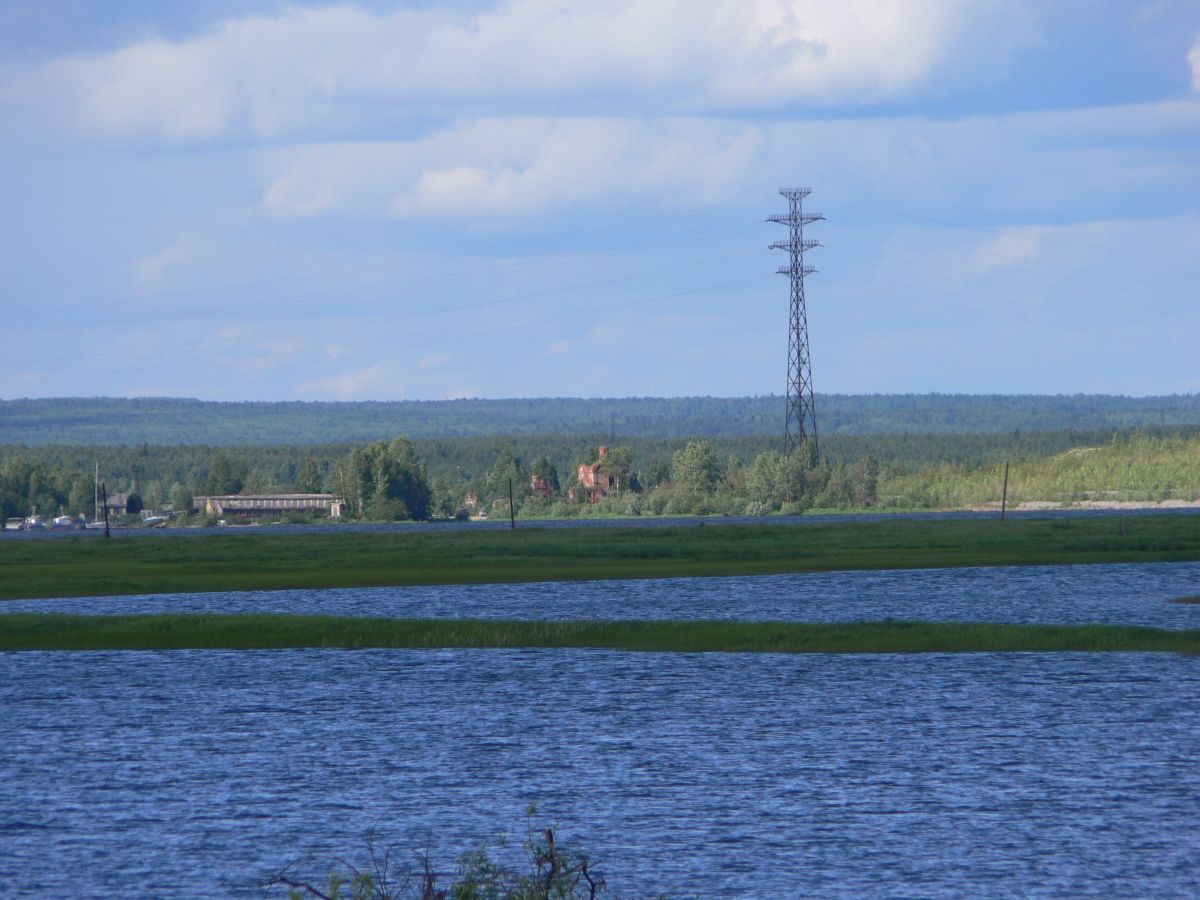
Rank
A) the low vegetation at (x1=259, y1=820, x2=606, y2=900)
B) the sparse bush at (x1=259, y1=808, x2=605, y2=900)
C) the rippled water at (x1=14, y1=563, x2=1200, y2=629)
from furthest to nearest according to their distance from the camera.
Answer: the rippled water at (x1=14, y1=563, x2=1200, y2=629) < the low vegetation at (x1=259, y1=820, x2=606, y2=900) < the sparse bush at (x1=259, y1=808, x2=605, y2=900)

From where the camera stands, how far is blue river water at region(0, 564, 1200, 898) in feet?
93.8

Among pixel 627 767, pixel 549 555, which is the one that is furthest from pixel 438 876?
pixel 549 555

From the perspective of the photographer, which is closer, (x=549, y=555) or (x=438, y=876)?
(x=438, y=876)

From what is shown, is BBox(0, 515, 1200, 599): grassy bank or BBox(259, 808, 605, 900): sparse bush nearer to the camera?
BBox(259, 808, 605, 900): sparse bush

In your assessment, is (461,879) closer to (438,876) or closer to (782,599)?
(438,876)

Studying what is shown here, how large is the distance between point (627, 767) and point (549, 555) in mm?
77073

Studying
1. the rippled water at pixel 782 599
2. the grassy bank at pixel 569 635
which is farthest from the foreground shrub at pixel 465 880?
the rippled water at pixel 782 599

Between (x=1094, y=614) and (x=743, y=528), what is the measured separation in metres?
75.6

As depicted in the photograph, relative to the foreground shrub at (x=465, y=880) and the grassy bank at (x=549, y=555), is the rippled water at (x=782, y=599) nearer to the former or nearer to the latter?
the grassy bank at (x=549, y=555)

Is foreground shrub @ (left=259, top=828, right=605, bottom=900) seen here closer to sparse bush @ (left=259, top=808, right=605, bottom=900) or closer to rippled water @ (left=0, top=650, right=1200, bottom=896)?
sparse bush @ (left=259, top=808, right=605, bottom=900)

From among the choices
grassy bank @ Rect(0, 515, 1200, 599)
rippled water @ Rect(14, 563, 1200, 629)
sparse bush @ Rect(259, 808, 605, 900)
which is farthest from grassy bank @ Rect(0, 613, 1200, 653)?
sparse bush @ Rect(259, 808, 605, 900)

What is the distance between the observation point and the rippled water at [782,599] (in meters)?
72.3

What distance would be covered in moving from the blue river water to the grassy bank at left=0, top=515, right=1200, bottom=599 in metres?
30.9

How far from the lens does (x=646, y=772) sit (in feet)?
120
